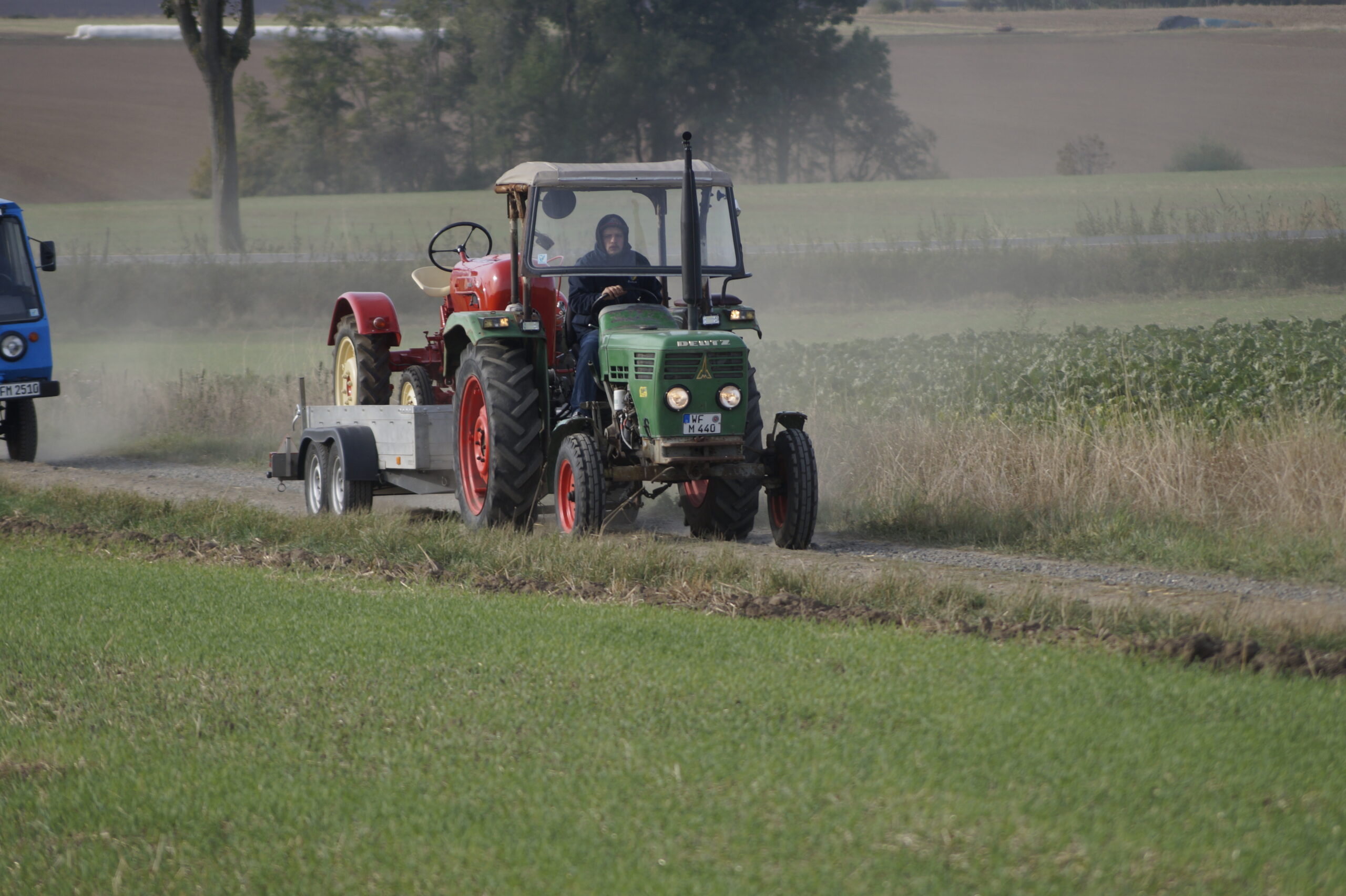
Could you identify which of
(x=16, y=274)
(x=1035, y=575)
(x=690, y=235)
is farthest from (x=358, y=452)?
(x=16, y=274)

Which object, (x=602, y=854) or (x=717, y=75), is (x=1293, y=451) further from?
(x=717, y=75)

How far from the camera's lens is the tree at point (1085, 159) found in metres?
63.8

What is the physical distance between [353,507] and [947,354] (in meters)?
7.02

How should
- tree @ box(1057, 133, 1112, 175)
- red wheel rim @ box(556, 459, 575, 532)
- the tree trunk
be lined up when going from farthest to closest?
tree @ box(1057, 133, 1112, 175)
the tree trunk
red wheel rim @ box(556, 459, 575, 532)

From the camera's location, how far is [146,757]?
5180 mm

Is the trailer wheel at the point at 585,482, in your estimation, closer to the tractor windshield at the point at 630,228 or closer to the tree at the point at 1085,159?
the tractor windshield at the point at 630,228

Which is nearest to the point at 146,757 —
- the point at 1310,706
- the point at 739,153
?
the point at 1310,706

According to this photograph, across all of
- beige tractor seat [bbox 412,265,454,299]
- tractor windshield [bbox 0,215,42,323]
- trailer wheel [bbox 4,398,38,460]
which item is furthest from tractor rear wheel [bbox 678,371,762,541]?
tractor windshield [bbox 0,215,42,323]

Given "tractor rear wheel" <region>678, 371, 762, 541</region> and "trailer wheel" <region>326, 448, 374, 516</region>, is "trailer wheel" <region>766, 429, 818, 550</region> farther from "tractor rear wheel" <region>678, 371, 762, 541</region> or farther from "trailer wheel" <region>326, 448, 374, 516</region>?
"trailer wheel" <region>326, 448, 374, 516</region>

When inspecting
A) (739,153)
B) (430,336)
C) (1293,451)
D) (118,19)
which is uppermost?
(118,19)

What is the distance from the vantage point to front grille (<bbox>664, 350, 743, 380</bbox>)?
→ 891 cm

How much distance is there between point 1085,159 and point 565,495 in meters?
59.0

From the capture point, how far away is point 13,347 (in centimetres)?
1659

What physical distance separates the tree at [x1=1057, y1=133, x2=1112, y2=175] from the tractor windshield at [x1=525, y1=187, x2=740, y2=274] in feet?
186
